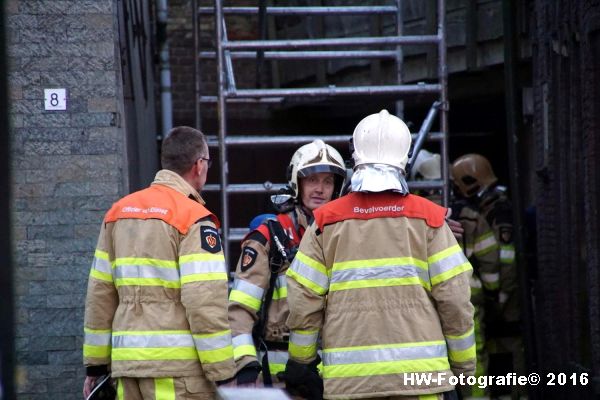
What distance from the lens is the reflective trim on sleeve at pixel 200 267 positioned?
4660 millimetres

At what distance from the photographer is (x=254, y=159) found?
1177 centimetres

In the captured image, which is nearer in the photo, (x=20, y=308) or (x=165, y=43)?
(x=20, y=308)

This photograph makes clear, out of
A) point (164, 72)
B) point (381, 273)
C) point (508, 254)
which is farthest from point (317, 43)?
point (164, 72)

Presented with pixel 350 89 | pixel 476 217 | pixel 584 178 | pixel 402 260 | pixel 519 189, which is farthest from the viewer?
pixel 476 217

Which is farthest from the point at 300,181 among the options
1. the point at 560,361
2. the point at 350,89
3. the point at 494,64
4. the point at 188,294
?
the point at 494,64

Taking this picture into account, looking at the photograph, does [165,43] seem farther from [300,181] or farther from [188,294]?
[188,294]

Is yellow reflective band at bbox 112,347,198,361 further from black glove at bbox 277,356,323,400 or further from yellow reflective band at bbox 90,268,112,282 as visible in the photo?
black glove at bbox 277,356,323,400

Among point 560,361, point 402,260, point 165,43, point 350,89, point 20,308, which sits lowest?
point 560,361

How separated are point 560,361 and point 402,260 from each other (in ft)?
12.1

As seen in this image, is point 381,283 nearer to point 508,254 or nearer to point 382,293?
point 382,293

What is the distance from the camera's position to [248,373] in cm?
482

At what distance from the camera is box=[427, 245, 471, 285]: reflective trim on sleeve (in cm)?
436

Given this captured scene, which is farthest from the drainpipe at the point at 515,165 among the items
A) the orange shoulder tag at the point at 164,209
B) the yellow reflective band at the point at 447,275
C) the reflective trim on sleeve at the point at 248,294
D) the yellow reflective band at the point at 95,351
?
the yellow reflective band at the point at 95,351

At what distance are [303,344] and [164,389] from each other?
2.09ft
